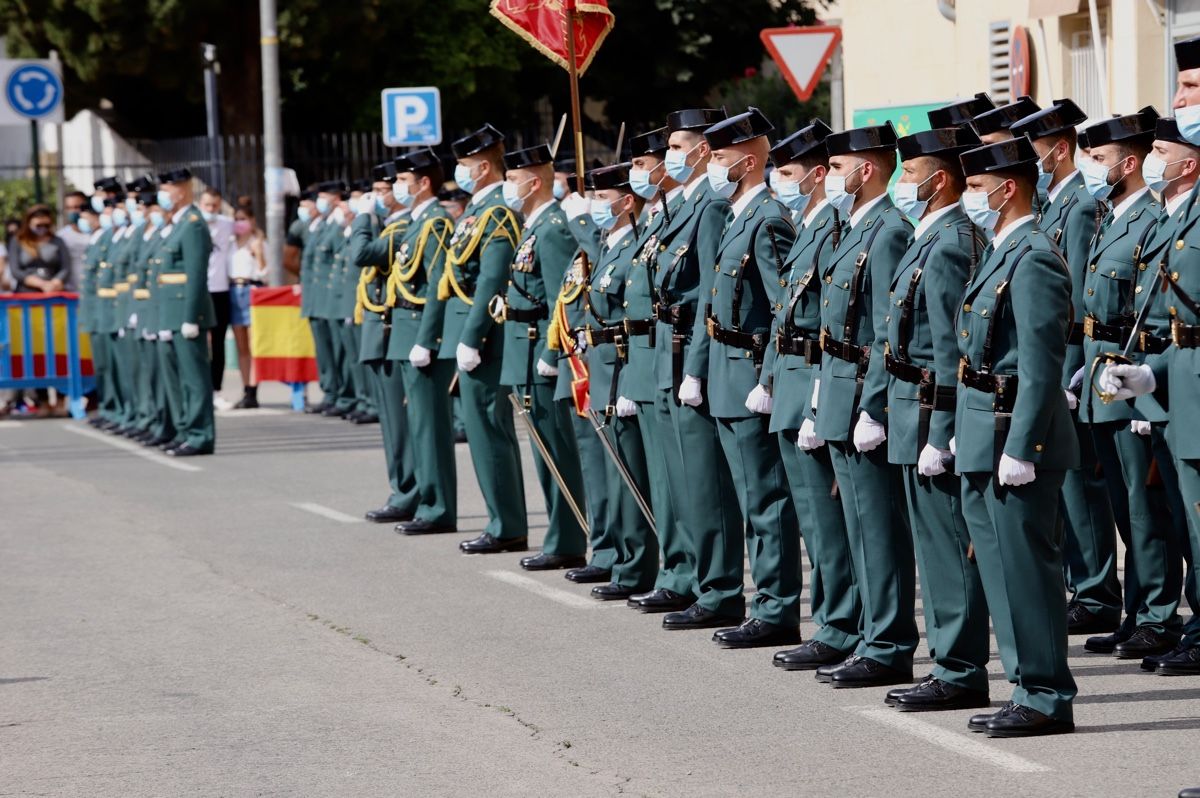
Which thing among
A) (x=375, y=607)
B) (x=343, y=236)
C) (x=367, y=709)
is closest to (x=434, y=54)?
(x=343, y=236)

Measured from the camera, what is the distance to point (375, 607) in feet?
32.1

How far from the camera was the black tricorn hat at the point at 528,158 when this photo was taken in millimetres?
10812

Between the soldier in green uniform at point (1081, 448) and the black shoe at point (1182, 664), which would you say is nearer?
the black shoe at point (1182, 664)

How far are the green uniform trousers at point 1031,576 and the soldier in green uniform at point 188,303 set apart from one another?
1066 centimetres

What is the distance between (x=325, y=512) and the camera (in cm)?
1326

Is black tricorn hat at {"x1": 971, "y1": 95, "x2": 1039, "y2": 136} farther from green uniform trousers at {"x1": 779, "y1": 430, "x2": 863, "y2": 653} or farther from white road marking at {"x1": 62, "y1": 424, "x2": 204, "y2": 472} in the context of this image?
white road marking at {"x1": 62, "y1": 424, "x2": 204, "y2": 472}

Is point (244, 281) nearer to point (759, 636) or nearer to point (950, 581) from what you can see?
point (759, 636)

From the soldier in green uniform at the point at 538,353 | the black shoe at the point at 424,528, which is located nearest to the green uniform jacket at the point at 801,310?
the soldier in green uniform at the point at 538,353

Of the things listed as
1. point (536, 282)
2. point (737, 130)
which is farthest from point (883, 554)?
point (536, 282)

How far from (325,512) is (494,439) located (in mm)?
2211

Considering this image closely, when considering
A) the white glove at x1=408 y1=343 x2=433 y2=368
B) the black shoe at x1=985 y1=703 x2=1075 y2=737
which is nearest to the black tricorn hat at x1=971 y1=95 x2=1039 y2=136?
the black shoe at x1=985 y1=703 x2=1075 y2=737

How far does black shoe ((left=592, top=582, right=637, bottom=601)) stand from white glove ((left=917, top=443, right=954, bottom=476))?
3098 mm

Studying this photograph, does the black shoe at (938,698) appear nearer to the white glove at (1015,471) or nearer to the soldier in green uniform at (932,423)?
the soldier in green uniform at (932,423)

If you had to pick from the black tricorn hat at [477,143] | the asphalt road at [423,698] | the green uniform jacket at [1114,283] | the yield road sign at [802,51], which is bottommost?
the asphalt road at [423,698]
